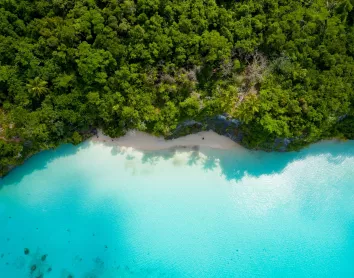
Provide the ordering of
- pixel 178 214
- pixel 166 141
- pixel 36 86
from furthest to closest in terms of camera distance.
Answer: pixel 166 141 → pixel 178 214 → pixel 36 86

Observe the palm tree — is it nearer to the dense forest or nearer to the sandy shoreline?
the dense forest

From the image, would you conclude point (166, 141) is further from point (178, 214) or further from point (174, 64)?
point (174, 64)

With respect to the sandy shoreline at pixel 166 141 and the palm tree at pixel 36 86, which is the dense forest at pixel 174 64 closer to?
the palm tree at pixel 36 86

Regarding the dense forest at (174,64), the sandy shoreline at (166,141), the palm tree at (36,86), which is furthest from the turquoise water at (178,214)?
the palm tree at (36,86)

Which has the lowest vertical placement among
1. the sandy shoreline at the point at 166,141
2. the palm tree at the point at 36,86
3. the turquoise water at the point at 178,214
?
the turquoise water at the point at 178,214

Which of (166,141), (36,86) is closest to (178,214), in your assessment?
(166,141)
